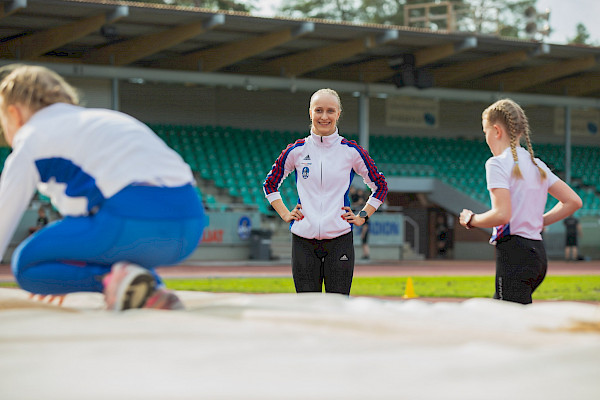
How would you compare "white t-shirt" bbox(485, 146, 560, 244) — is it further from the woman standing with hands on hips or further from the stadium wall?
the stadium wall

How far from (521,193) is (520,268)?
17.2 inches

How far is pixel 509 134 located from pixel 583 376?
274 cm

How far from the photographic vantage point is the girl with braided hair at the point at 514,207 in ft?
15.5

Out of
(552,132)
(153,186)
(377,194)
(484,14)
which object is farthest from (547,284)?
(484,14)

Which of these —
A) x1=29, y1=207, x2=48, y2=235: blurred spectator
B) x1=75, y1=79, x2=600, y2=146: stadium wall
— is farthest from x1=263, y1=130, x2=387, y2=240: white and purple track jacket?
x1=75, y1=79, x2=600, y2=146: stadium wall

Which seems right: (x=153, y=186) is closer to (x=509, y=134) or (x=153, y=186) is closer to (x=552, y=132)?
(x=509, y=134)

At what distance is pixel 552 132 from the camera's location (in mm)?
37719

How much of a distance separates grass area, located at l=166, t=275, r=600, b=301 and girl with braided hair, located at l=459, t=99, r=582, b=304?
23.9ft

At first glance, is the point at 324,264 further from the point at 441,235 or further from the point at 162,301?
the point at 441,235

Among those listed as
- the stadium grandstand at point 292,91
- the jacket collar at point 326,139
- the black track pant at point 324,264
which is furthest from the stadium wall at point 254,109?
the black track pant at point 324,264

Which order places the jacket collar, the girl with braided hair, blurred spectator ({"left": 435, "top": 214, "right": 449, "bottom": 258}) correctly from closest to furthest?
the girl with braided hair, the jacket collar, blurred spectator ({"left": 435, "top": 214, "right": 449, "bottom": 258})

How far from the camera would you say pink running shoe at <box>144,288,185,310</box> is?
147 inches

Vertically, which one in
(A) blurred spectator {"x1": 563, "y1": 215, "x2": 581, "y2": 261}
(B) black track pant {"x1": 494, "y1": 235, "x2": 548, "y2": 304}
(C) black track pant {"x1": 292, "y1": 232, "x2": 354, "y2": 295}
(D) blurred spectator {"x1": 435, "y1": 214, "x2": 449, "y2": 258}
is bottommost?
(D) blurred spectator {"x1": 435, "y1": 214, "x2": 449, "y2": 258}

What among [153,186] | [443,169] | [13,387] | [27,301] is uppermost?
[153,186]
